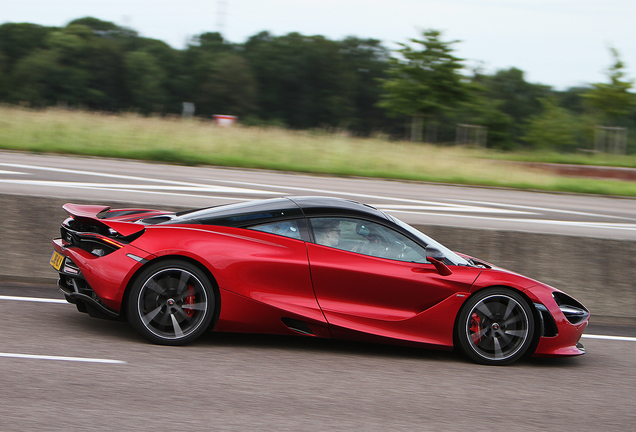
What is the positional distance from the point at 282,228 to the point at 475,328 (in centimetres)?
175

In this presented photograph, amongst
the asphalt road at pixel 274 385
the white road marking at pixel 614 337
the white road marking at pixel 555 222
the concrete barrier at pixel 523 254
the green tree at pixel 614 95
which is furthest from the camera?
the green tree at pixel 614 95

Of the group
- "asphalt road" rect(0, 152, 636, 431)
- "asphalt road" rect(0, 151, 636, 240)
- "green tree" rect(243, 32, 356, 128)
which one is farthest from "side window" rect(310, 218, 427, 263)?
"green tree" rect(243, 32, 356, 128)

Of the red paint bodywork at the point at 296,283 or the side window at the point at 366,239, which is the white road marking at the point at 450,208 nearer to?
the side window at the point at 366,239

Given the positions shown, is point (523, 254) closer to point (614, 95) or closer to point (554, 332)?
point (554, 332)

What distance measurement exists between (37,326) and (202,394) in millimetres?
1983

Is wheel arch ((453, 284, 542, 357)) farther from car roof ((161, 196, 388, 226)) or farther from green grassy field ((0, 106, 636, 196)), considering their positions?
green grassy field ((0, 106, 636, 196))

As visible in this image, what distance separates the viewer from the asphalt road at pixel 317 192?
36.5 feet

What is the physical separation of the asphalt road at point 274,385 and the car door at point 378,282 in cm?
36

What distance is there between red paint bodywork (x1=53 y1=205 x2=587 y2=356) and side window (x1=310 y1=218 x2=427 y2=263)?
0.07m

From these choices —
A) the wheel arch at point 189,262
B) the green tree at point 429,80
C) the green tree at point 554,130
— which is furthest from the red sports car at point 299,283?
the green tree at point 554,130

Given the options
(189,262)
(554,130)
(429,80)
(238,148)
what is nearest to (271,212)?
(189,262)

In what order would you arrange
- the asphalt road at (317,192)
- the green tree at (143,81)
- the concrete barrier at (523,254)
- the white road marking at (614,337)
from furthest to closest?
1. the green tree at (143,81)
2. the asphalt road at (317,192)
3. the concrete barrier at (523,254)
4. the white road marking at (614,337)

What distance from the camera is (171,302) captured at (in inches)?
189

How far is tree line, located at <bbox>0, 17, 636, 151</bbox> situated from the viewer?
6209cm
